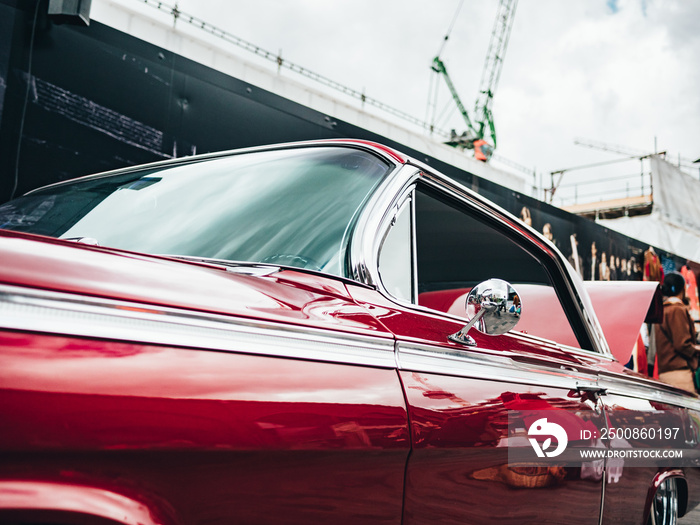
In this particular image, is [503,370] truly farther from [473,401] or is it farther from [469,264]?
[469,264]

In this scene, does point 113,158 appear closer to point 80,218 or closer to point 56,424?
point 80,218

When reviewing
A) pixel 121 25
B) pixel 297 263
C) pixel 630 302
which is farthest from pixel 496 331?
Answer: pixel 121 25

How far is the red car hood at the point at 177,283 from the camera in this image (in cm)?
82

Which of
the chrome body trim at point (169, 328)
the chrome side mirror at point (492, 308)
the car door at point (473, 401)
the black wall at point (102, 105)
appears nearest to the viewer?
the chrome body trim at point (169, 328)

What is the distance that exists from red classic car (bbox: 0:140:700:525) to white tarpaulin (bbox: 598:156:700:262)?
17708 mm

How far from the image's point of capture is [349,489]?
1053 mm

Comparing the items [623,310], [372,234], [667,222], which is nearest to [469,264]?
[623,310]

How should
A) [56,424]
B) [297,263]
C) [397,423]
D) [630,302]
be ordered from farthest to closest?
[630,302], [297,263], [397,423], [56,424]

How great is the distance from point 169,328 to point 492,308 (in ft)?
2.66

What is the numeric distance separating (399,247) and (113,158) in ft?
14.0

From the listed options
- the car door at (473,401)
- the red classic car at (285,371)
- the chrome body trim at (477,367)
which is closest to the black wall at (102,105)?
the red classic car at (285,371)

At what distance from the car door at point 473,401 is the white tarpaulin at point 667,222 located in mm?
18032

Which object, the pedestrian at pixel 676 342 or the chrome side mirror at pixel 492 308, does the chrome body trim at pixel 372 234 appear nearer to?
the chrome side mirror at pixel 492 308

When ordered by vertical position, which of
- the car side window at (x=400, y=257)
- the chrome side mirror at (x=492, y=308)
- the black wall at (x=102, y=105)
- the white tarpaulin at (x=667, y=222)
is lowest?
the chrome side mirror at (x=492, y=308)
